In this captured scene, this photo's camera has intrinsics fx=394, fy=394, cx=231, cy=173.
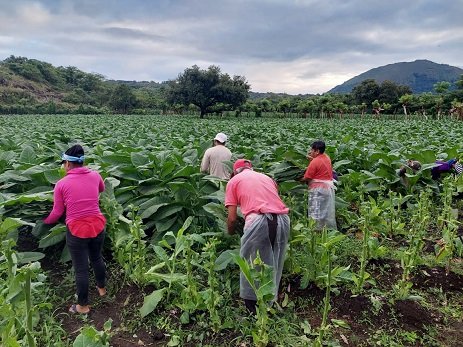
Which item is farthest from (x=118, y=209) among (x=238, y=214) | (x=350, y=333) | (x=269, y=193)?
(x=350, y=333)

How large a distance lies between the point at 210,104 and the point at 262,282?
47.0 m

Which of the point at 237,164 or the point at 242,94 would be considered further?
the point at 242,94

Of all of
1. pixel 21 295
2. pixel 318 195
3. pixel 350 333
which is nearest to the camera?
pixel 21 295

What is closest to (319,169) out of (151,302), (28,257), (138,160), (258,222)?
(258,222)

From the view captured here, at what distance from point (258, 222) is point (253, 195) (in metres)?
0.23

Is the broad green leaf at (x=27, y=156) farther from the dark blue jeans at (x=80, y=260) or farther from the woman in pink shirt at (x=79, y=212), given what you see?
the dark blue jeans at (x=80, y=260)

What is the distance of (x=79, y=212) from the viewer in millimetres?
3305

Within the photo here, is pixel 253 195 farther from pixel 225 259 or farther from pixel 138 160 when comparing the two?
pixel 138 160

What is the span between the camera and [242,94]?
48.9 m

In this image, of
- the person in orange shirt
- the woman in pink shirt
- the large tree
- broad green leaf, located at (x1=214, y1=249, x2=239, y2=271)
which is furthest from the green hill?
broad green leaf, located at (x1=214, y1=249, x2=239, y2=271)

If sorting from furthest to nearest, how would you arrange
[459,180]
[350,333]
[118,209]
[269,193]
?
[459,180] < [118,209] < [269,193] < [350,333]

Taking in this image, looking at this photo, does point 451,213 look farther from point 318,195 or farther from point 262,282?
point 262,282

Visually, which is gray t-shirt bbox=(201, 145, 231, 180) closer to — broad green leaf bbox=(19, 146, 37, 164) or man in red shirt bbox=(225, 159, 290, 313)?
man in red shirt bbox=(225, 159, 290, 313)

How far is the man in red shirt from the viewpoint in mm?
3129
